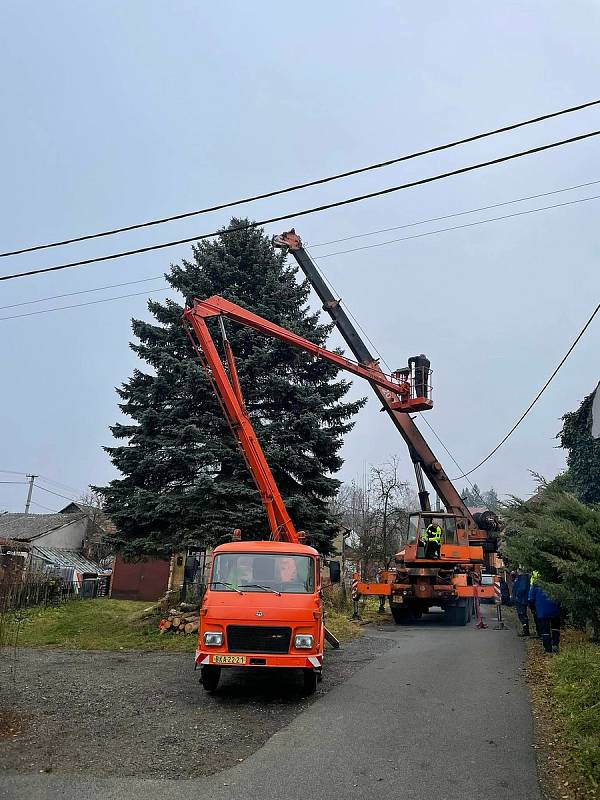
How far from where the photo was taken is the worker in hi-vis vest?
1877 cm

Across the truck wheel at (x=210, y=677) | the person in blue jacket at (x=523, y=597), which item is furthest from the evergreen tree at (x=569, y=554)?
the person in blue jacket at (x=523, y=597)

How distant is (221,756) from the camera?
246 inches

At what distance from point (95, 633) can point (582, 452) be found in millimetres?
17395

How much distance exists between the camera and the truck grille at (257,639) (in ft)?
28.1

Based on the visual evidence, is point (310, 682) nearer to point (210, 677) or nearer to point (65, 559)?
point (210, 677)

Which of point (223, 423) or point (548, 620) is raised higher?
point (223, 423)

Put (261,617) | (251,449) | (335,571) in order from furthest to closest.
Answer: (251,449)
(335,571)
(261,617)

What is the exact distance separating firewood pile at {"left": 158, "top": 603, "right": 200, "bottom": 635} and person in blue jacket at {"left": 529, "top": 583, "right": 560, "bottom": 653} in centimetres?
787

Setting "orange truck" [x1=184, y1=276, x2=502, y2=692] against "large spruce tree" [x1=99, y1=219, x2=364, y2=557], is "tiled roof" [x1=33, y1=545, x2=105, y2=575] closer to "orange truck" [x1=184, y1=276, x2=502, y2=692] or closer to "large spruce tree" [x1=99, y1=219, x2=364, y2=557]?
"large spruce tree" [x1=99, y1=219, x2=364, y2=557]

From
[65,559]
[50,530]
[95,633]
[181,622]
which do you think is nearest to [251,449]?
[181,622]

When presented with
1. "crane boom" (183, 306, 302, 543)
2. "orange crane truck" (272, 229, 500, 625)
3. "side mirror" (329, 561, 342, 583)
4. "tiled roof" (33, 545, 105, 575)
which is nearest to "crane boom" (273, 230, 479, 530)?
"orange crane truck" (272, 229, 500, 625)

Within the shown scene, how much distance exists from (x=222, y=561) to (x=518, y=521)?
4.60m

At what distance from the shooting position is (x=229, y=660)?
27.9 feet

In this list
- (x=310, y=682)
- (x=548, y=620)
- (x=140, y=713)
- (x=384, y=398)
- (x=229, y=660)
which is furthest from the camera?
(x=384, y=398)
